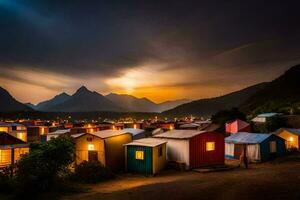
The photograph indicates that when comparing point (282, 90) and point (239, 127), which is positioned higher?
point (282, 90)

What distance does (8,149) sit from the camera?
25.5m

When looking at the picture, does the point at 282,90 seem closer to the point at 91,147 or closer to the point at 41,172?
the point at 91,147

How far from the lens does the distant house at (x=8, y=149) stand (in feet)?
82.8

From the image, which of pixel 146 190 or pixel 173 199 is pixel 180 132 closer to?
pixel 146 190

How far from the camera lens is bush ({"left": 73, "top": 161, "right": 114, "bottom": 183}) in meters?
22.8

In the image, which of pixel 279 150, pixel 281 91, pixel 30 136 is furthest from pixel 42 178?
pixel 281 91

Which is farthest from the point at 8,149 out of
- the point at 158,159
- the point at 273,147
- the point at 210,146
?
the point at 273,147

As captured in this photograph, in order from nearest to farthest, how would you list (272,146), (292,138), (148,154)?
(148,154) < (272,146) < (292,138)

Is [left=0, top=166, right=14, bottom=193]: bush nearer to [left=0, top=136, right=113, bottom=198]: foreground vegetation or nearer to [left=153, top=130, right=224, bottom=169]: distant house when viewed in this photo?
[left=0, top=136, right=113, bottom=198]: foreground vegetation

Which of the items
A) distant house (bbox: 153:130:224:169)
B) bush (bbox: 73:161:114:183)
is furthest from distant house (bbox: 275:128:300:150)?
bush (bbox: 73:161:114:183)

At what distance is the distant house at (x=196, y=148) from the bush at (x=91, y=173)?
23.5 feet

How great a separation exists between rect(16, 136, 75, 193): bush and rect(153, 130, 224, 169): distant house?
11.0 meters

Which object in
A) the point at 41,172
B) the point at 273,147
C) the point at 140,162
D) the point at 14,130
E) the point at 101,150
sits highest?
the point at 14,130

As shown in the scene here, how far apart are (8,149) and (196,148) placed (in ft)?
55.8
